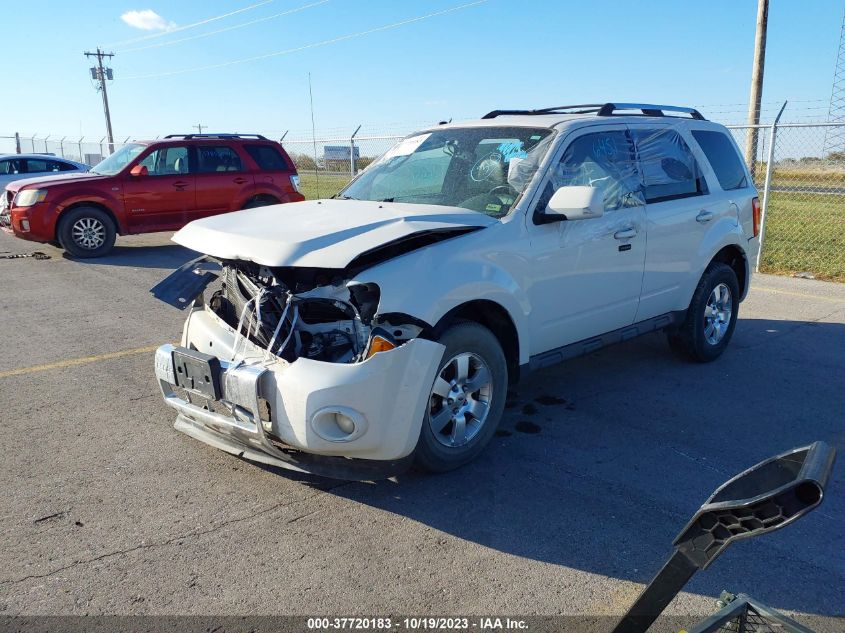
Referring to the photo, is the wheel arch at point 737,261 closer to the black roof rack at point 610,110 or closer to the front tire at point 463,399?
the black roof rack at point 610,110

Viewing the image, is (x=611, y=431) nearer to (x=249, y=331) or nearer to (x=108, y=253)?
(x=249, y=331)

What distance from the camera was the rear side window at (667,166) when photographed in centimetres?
526

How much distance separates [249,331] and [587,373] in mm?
3032

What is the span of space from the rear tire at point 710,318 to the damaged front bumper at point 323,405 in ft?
10.4

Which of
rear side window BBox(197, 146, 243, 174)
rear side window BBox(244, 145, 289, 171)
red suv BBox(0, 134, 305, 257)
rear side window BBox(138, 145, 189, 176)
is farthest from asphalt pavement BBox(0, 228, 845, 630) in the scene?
rear side window BBox(244, 145, 289, 171)

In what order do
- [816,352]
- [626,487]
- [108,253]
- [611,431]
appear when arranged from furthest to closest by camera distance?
[108,253], [816,352], [611,431], [626,487]

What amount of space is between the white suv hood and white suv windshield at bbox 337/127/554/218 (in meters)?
0.30

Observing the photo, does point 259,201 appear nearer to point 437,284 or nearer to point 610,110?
point 610,110

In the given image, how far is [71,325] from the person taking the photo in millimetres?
7121

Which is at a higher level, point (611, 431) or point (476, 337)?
point (476, 337)

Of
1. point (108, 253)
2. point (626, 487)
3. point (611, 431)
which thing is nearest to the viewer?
point (626, 487)

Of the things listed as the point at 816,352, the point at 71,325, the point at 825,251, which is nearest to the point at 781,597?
the point at 816,352

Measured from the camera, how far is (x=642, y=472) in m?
4.03

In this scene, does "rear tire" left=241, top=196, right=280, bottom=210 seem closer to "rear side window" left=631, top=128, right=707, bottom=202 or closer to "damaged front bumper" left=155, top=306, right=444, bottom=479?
"rear side window" left=631, top=128, right=707, bottom=202
